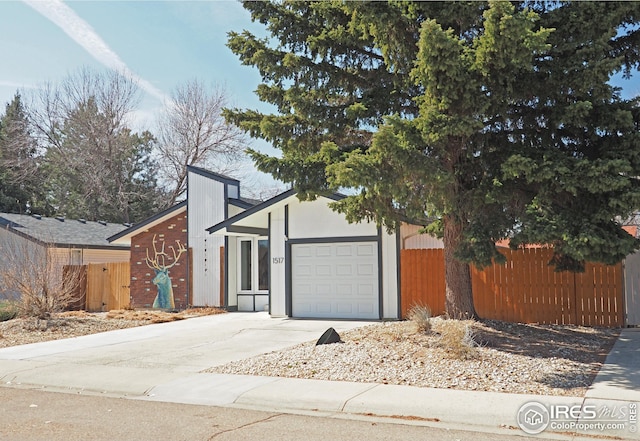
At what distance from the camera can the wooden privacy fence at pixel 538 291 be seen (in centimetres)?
1419

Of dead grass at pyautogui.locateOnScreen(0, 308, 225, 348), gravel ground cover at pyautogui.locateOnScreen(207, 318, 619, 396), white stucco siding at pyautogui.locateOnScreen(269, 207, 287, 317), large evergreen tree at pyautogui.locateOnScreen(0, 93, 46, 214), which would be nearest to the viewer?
gravel ground cover at pyautogui.locateOnScreen(207, 318, 619, 396)

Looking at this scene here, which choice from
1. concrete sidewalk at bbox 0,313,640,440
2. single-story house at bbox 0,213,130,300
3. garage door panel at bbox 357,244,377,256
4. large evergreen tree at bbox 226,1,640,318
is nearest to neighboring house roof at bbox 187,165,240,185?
single-story house at bbox 0,213,130,300

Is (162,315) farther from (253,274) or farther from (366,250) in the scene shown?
(366,250)

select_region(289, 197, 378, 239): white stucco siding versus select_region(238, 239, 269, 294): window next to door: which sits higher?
select_region(289, 197, 378, 239): white stucco siding

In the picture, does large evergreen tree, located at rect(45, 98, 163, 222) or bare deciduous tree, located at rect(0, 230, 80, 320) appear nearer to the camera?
bare deciduous tree, located at rect(0, 230, 80, 320)

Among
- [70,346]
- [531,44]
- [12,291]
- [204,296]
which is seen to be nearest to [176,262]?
[204,296]

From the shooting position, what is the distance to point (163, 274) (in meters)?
22.0

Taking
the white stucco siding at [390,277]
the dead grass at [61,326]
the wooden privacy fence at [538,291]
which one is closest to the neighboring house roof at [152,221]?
the dead grass at [61,326]

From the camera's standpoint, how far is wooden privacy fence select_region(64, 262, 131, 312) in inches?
914

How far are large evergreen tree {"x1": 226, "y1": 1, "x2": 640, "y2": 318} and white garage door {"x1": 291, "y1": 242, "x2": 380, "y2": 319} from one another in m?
4.21

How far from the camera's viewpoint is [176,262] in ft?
72.4

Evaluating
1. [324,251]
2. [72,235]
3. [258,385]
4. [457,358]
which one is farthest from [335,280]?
[72,235]

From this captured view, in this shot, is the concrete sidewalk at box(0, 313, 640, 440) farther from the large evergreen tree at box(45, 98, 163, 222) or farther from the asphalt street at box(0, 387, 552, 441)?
the large evergreen tree at box(45, 98, 163, 222)

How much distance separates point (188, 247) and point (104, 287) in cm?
426
